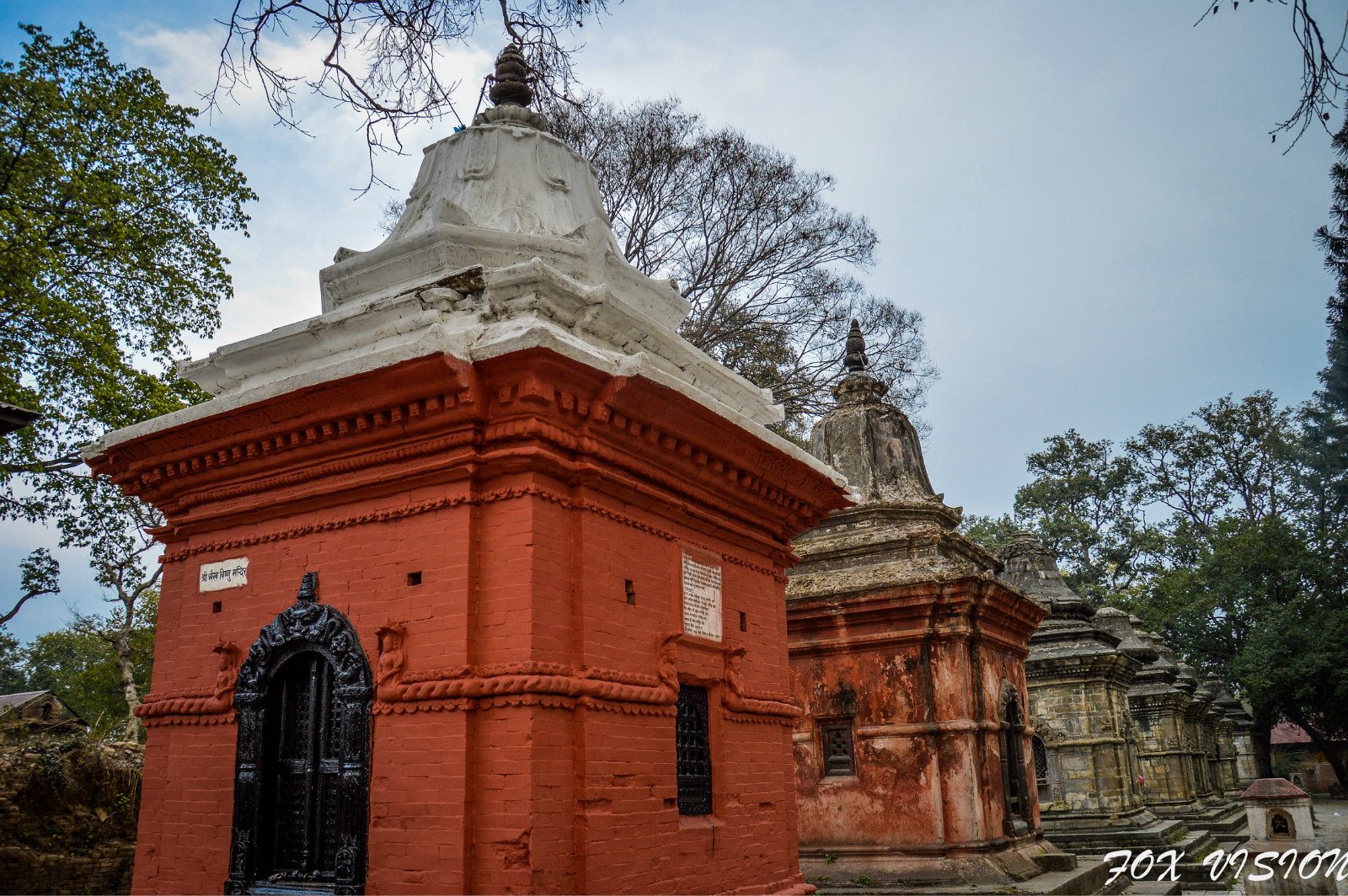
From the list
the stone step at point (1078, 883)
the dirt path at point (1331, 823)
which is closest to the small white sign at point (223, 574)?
the stone step at point (1078, 883)

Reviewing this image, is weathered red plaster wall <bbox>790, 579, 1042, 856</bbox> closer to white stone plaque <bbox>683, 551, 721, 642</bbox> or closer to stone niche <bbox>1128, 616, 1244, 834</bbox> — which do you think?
white stone plaque <bbox>683, 551, 721, 642</bbox>

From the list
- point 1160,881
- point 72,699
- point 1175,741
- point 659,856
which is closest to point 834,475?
point 659,856

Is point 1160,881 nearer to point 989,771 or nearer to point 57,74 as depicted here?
point 989,771

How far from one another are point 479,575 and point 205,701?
2000 millimetres

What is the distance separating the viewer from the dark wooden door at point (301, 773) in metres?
5.11

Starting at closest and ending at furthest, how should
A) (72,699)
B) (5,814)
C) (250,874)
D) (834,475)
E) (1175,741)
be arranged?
(250,874) → (834,475) → (5,814) → (1175,741) → (72,699)

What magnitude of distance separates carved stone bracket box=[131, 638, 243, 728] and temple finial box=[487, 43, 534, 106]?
13.7 feet

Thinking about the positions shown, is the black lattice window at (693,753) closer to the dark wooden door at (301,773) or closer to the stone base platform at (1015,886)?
the dark wooden door at (301,773)

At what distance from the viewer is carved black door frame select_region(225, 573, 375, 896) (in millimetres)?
4879

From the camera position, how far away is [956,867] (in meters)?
9.20

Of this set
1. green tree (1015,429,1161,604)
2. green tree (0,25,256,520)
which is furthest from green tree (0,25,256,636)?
green tree (1015,429,1161,604)

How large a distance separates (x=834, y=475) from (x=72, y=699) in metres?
43.2

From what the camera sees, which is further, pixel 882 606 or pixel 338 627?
pixel 882 606

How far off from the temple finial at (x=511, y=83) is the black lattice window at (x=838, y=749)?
6.81 meters
